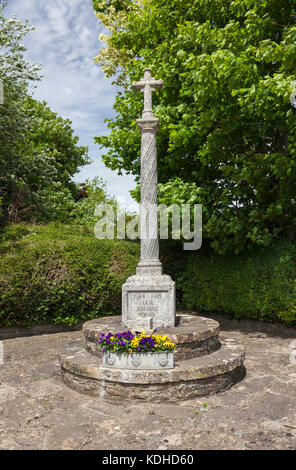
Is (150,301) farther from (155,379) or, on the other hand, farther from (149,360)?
(155,379)

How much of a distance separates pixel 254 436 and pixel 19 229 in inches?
351

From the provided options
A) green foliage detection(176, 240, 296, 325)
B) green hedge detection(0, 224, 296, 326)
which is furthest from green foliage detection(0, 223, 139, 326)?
green foliage detection(176, 240, 296, 325)

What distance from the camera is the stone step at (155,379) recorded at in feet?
16.3

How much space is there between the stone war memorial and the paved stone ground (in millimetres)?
177

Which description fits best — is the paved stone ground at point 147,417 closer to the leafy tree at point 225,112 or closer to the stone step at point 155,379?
the stone step at point 155,379

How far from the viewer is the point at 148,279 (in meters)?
6.98

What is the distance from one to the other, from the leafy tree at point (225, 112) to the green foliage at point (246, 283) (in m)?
0.65

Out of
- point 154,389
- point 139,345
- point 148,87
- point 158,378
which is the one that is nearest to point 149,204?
point 148,87

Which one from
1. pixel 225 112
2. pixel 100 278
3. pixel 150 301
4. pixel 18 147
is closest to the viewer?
pixel 150 301

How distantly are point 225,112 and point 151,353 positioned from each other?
21.2 feet

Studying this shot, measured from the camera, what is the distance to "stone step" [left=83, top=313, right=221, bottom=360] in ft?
19.3

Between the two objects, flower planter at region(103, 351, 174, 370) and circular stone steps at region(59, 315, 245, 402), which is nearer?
circular stone steps at region(59, 315, 245, 402)

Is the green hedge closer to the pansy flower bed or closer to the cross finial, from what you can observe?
the cross finial
